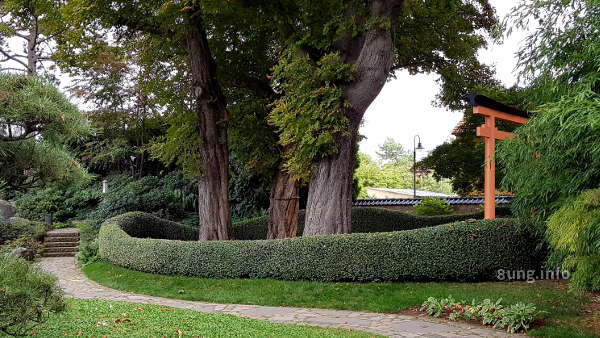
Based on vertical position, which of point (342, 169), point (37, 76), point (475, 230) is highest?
point (37, 76)

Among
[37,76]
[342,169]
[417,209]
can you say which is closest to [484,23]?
[417,209]

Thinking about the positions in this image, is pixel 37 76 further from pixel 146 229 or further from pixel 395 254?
pixel 146 229

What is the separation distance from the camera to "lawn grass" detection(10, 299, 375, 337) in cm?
535

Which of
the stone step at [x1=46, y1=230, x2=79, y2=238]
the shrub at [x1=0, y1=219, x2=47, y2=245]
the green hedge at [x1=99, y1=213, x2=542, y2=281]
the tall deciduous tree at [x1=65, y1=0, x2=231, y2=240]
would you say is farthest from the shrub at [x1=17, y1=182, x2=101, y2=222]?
the green hedge at [x1=99, y1=213, x2=542, y2=281]

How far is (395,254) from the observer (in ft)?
28.9

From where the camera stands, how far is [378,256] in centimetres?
888

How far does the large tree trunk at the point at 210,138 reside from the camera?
12273 millimetres

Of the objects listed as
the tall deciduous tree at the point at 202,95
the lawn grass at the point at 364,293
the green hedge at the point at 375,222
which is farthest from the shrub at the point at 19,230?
the lawn grass at the point at 364,293

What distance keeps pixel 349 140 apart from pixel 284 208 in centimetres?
374

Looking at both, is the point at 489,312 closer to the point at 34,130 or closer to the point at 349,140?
the point at 349,140

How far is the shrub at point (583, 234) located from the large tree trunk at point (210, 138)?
861cm

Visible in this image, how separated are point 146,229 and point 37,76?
8502mm

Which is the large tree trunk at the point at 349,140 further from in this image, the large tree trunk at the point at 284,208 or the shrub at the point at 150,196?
the shrub at the point at 150,196

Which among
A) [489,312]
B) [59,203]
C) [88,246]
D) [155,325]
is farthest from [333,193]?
[59,203]
